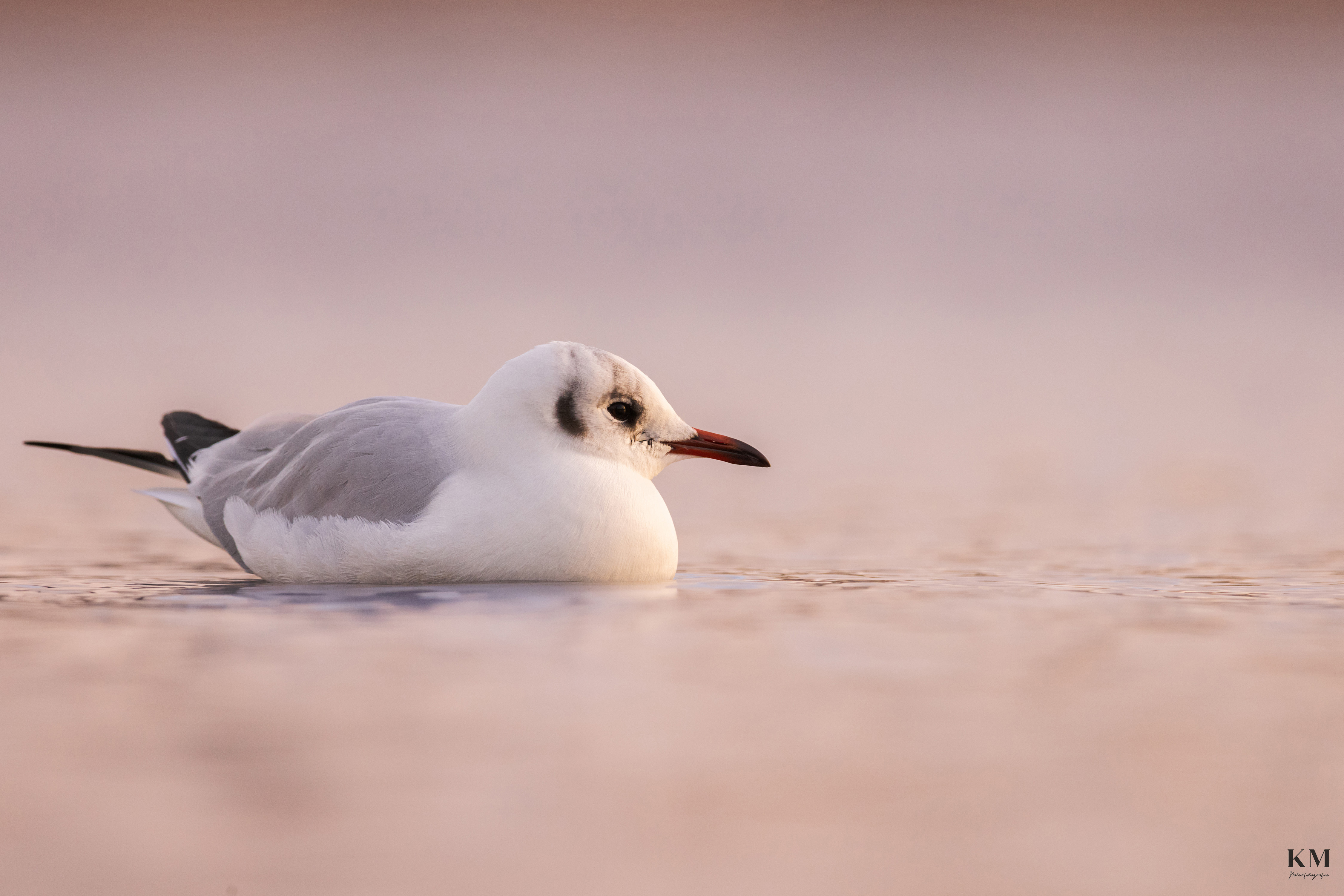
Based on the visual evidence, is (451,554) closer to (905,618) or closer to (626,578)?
(626,578)

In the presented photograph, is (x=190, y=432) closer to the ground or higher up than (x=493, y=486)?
higher up

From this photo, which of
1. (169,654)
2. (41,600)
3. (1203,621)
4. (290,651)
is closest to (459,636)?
(290,651)

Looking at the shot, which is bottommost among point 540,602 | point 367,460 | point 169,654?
point 169,654

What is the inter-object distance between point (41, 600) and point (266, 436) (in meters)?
1.41

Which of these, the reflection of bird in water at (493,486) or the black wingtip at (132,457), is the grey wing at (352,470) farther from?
the black wingtip at (132,457)

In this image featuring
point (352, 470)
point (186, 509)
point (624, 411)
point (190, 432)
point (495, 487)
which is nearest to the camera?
point (495, 487)

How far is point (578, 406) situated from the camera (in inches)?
181

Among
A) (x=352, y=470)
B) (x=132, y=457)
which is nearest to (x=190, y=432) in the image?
(x=132, y=457)

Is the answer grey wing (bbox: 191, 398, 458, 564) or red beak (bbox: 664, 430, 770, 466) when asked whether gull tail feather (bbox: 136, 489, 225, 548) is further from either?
red beak (bbox: 664, 430, 770, 466)

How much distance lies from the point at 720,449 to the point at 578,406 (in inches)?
21.5

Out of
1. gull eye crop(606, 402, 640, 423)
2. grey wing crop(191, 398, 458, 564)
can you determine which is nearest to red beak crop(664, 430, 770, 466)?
gull eye crop(606, 402, 640, 423)

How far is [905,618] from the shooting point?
402 cm

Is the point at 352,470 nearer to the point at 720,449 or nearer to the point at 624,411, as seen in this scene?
the point at 624,411

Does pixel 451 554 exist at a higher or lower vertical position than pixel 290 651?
higher
